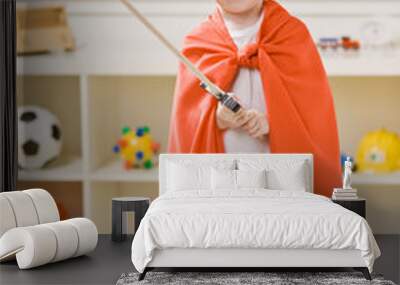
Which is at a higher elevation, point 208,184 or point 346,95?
point 346,95

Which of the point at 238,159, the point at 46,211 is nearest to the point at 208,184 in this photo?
the point at 238,159

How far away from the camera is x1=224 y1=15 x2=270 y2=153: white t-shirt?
19.3 ft

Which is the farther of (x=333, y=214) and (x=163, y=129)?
(x=163, y=129)

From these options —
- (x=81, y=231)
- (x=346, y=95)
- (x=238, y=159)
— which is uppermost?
(x=346, y=95)

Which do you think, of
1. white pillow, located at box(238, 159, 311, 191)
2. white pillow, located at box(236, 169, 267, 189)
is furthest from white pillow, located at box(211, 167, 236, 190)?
white pillow, located at box(238, 159, 311, 191)

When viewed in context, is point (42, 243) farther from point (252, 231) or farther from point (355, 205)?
point (355, 205)

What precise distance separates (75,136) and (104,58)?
69cm

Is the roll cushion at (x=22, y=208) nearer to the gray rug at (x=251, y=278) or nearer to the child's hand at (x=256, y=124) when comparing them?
the gray rug at (x=251, y=278)

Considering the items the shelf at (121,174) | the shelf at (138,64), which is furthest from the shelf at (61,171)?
the shelf at (138,64)

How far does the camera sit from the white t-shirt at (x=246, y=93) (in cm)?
589

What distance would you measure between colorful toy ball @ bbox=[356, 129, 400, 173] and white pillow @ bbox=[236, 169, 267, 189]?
40.4 inches

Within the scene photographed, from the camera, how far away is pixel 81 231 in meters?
Answer: 4.99

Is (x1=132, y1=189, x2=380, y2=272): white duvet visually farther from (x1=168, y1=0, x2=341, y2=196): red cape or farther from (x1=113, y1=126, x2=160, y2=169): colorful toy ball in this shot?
(x1=113, y1=126, x2=160, y2=169): colorful toy ball

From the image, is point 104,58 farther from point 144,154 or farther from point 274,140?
point 274,140
